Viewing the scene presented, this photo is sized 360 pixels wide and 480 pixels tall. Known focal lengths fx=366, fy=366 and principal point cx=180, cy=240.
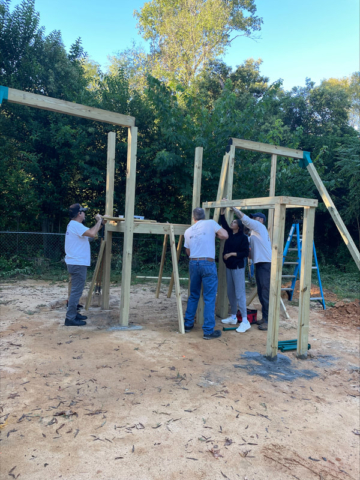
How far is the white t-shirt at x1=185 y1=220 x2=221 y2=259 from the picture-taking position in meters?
5.46

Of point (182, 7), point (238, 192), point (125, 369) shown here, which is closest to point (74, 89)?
point (238, 192)

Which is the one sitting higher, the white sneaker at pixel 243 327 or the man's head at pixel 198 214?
the man's head at pixel 198 214

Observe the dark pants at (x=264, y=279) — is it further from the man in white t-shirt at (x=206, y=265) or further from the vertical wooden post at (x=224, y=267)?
the man in white t-shirt at (x=206, y=265)

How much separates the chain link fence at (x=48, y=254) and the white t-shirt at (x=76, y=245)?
16.7 ft

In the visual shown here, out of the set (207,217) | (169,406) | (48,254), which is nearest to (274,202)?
(207,217)

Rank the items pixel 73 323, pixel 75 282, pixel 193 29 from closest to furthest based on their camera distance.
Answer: pixel 75 282
pixel 73 323
pixel 193 29

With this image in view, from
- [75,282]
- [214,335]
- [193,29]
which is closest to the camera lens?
[214,335]

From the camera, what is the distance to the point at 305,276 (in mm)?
4840

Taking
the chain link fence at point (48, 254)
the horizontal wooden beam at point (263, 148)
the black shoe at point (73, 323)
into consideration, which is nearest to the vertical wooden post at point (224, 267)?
the horizontal wooden beam at point (263, 148)

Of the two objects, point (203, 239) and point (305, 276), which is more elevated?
point (203, 239)

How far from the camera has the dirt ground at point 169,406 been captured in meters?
2.60

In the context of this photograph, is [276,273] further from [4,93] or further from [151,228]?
[4,93]

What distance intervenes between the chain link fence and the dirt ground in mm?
5151

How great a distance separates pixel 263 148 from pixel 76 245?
3.99 metres
